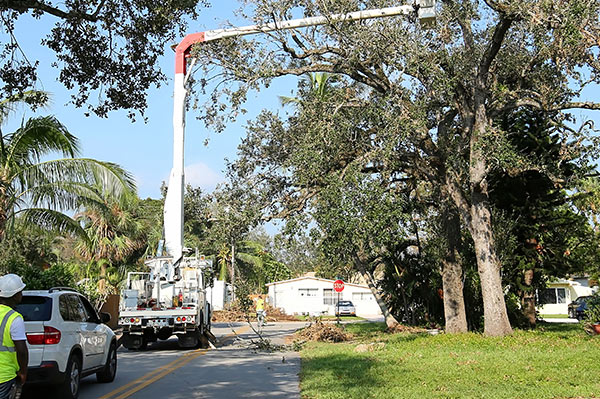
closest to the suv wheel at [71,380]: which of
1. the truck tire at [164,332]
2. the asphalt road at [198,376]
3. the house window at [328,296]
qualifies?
the asphalt road at [198,376]

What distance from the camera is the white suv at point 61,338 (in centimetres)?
913

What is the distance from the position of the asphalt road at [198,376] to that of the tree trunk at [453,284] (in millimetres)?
5928

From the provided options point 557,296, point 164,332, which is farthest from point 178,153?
point 557,296

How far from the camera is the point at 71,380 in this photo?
9742 mm

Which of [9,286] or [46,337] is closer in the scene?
[9,286]

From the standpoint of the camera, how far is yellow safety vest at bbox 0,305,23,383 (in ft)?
18.0

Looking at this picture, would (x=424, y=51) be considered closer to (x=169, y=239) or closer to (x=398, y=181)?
(x=398, y=181)

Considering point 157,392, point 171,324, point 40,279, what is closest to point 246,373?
point 157,392

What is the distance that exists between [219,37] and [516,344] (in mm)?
11888

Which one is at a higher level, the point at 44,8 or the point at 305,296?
the point at 44,8

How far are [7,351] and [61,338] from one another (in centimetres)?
416

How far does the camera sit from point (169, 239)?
1972 centimetres

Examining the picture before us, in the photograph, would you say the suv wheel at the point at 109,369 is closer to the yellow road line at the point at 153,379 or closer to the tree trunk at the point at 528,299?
the yellow road line at the point at 153,379

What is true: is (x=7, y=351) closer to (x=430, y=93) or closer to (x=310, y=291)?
(x=430, y=93)
